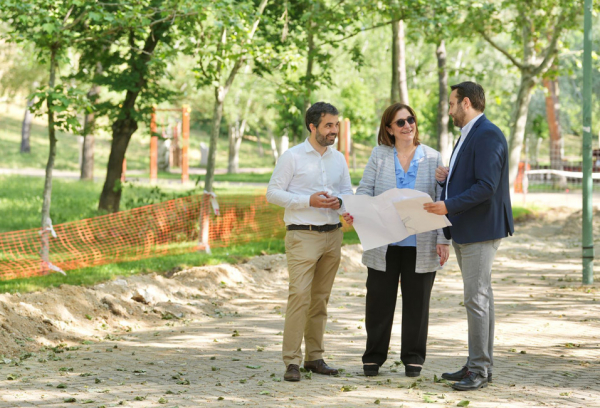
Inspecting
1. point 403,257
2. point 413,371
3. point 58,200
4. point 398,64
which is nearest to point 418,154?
point 403,257

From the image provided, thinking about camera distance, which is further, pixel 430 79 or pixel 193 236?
pixel 430 79

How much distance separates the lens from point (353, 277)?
12.4 m

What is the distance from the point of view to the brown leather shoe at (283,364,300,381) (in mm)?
5914

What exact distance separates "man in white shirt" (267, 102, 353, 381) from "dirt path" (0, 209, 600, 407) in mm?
340

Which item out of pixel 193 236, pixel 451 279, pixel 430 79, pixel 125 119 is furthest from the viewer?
pixel 430 79

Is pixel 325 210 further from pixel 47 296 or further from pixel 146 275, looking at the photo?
pixel 146 275

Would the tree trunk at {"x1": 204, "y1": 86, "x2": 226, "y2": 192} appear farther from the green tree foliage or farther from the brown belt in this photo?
the green tree foliage

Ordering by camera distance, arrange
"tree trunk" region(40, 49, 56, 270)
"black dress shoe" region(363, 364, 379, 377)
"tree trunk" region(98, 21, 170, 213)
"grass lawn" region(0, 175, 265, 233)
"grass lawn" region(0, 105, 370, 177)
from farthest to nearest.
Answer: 1. "grass lawn" region(0, 105, 370, 177)
2. "grass lawn" region(0, 175, 265, 233)
3. "tree trunk" region(98, 21, 170, 213)
4. "tree trunk" region(40, 49, 56, 270)
5. "black dress shoe" region(363, 364, 379, 377)

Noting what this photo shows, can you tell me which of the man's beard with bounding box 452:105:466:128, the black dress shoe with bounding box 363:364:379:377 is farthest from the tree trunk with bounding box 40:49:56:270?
the man's beard with bounding box 452:105:466:128

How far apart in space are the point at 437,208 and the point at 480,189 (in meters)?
0.32

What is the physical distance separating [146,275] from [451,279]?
15.6ft

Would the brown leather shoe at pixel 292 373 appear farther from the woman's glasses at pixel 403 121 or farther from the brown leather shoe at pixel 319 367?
the woman's glasses at pixel 403 121

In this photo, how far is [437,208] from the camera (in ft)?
18.1

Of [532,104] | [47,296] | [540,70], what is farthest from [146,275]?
[532,104]
